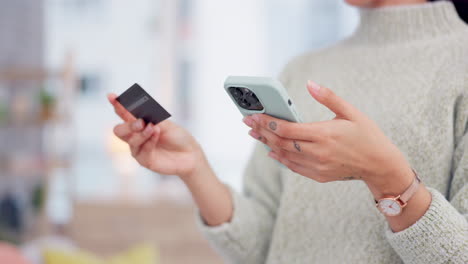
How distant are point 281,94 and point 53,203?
3.57 m

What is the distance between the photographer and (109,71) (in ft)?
13.1

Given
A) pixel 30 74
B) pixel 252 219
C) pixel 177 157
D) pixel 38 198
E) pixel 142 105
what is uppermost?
pixel 142 105

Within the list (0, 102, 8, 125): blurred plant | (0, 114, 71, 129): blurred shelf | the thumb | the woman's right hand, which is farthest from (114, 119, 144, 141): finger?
(0, 102, 8, 125): blurred plant

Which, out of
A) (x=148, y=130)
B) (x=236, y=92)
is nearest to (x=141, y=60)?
(x=148, y=130)

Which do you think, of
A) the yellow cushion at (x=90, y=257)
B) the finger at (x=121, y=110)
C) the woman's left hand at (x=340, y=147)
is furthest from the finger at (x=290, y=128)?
the yellow cushion at (x=90, y=257)

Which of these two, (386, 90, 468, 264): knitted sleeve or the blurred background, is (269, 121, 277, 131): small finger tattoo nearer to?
(386, 90, 468, 264): knitted sleeve

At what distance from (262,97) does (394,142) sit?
280mm

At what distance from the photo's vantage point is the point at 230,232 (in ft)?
3.17

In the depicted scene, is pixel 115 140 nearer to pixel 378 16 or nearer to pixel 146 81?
pixel 146 81

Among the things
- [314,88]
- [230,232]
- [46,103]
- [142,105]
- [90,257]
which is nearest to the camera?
[314,88]

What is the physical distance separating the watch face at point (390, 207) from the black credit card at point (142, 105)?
309 mm

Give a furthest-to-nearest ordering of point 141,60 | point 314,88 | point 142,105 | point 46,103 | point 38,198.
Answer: point 141,60
point 38,198
point 46,103
point 142,105
point 314,88

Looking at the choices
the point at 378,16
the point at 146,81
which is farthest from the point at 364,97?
the point at 146,81

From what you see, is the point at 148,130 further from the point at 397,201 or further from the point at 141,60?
the point at 141,60
